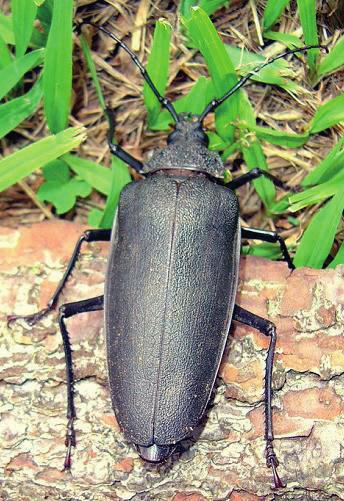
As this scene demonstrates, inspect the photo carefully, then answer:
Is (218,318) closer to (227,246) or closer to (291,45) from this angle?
(227,246)

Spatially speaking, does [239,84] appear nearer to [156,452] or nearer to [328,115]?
[328,115]

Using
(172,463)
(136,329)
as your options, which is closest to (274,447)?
(172,463)

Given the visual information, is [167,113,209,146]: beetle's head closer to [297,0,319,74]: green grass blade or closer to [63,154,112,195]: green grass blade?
[63,154,112,195]: green grass blade

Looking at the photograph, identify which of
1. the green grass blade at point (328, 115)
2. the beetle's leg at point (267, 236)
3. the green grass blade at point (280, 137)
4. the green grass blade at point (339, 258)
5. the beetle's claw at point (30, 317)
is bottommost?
the beetle's claw at point (30, 317)

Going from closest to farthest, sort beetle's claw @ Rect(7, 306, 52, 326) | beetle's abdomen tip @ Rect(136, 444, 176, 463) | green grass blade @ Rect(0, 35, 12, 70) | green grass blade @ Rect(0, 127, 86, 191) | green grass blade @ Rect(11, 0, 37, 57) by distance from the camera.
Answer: beetle's abdomen tip @ Rect(136, 444, 176, 463), beetle's claw @ Rect(7, 306, 52, 326), green grass blade @ Rect(0, 127, 86, 191), green grass blade @ Rect(11, 0, 37, 57), green grass blade @ Rect(0, 35, 12, 70)

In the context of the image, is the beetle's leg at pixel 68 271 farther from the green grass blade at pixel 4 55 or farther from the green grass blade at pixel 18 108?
the green grass blade at pixel 4 55

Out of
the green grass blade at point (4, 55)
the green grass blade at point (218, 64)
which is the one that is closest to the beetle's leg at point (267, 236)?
the green grass blade at point (218, 64)

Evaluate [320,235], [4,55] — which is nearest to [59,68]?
[4,55]

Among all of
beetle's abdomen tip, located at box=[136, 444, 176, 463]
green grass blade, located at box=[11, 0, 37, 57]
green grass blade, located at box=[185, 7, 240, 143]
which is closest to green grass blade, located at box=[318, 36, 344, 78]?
green grass blade, located at box=[185, 7, 240, 143]
